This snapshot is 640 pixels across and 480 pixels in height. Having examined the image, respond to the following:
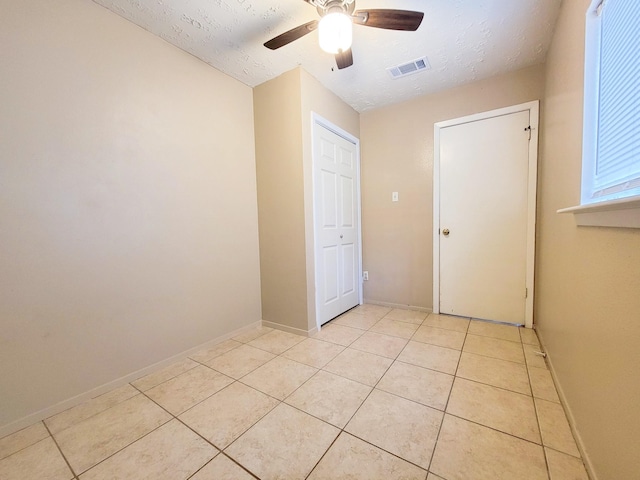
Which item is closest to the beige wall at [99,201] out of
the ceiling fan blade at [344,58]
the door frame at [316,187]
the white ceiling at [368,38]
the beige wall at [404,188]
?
the white ceiling at [368,38]

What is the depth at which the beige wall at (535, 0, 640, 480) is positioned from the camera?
2.52 ft

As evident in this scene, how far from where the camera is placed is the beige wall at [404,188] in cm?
264

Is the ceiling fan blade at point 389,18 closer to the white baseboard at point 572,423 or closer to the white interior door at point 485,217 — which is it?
the white interior door at point 485,217

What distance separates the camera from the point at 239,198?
95.3 inches

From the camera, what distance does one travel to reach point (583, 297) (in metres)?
1.13

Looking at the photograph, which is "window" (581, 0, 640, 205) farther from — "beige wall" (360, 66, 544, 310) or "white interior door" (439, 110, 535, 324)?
"beige wall" (360, 66, 544, 310)

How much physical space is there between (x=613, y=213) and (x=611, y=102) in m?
0.48

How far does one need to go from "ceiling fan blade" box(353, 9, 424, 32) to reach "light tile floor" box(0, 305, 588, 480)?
6.99ft

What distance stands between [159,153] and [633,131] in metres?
2.47

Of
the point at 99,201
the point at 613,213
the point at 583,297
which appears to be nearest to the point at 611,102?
the point at 613,213

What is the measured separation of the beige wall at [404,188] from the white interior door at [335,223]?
22cm

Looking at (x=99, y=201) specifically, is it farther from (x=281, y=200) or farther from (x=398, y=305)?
(x=398, y=305)

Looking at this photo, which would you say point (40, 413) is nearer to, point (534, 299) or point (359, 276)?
point (359, 276)

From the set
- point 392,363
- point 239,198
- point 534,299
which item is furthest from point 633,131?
point 239,198
